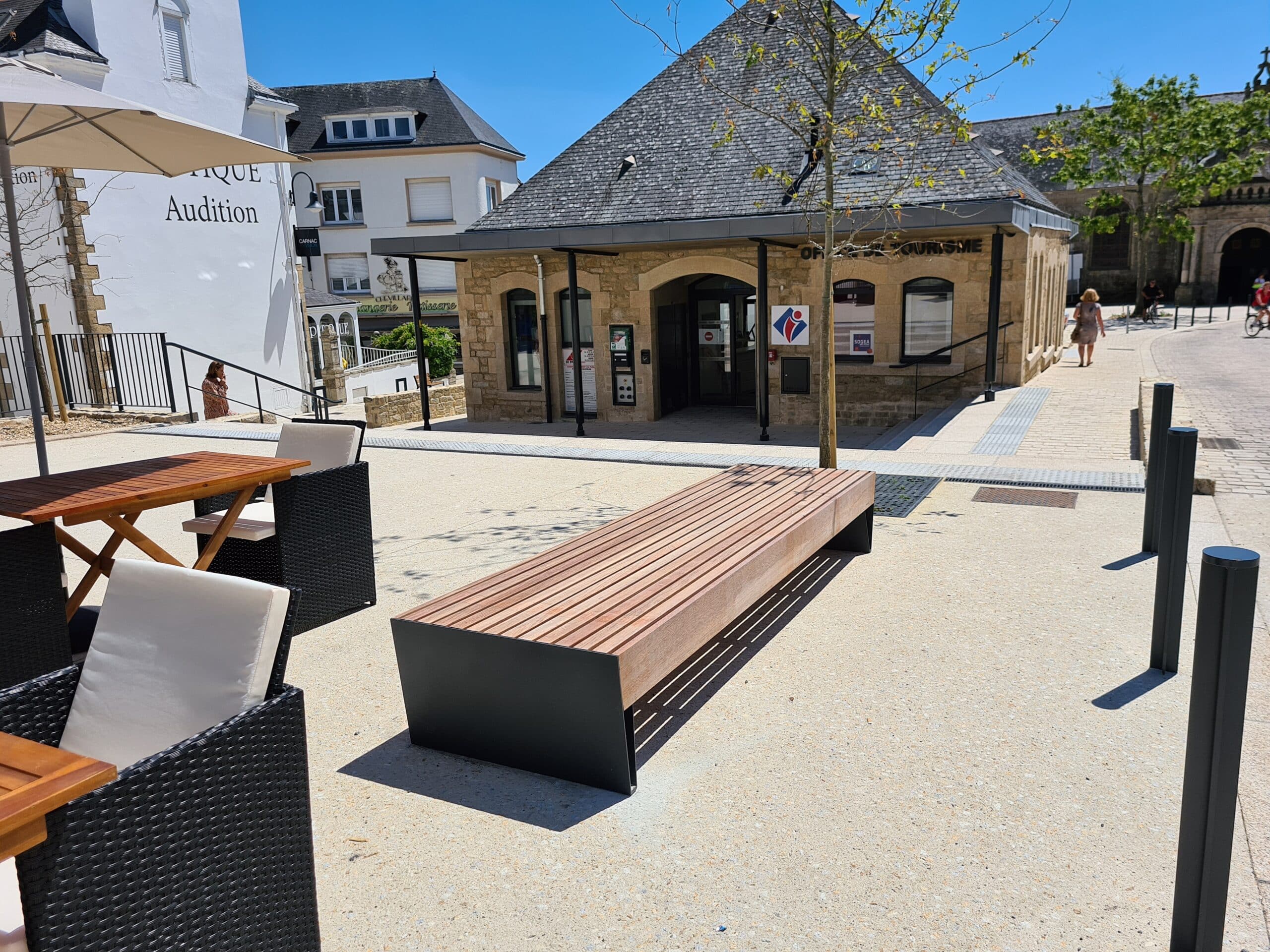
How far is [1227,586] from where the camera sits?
257 cm

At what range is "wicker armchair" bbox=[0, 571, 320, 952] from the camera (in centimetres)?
191

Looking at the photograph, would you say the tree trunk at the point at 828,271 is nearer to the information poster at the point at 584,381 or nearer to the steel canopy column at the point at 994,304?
the steel canopy column at the point at 994,304

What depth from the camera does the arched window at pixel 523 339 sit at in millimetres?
16328

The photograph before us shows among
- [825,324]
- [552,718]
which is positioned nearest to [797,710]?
[552,718]

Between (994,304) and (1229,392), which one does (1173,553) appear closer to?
(994,304)

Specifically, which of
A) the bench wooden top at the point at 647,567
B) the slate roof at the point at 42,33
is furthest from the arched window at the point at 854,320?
the slate roof at the point at 42,33

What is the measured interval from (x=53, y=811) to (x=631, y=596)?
2.32 metres

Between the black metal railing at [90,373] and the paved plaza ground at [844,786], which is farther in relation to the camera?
the black metal railing at [90,373]

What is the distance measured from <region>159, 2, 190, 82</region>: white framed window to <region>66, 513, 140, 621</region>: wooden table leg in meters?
19.0

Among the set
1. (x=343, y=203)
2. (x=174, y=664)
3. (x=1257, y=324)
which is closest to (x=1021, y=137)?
(x=1257, y=324)

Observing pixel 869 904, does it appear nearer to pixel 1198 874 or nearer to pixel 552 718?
pixel 1198 874

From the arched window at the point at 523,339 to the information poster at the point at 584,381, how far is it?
511mm

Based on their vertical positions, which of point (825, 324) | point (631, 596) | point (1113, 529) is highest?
point (825, 324)

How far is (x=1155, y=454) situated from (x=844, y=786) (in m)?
3.99
